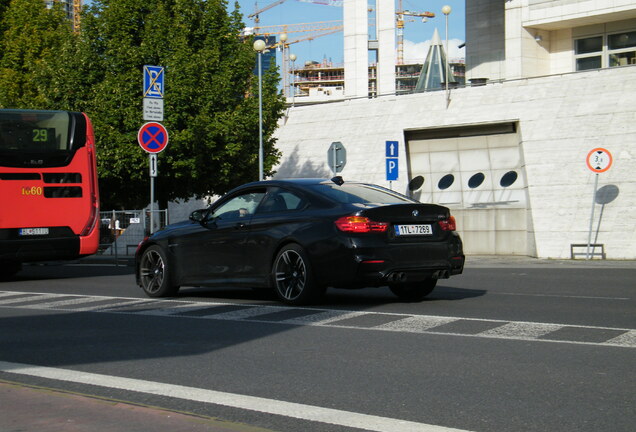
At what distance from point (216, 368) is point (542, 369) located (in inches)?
92.2

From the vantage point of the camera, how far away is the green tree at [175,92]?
31734 mm

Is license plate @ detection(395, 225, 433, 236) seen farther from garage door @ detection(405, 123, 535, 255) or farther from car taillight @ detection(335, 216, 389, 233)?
garage door @ detection(405, 123, 535, 255)

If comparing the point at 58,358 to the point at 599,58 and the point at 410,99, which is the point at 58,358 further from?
the point at 599,58

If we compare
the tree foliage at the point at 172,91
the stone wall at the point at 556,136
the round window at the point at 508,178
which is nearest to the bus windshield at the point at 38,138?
the tree foliage at the point at 172,91

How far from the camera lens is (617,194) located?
85.3 feet

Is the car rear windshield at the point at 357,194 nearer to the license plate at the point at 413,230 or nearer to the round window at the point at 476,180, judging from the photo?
the license plate at the point at 413,230

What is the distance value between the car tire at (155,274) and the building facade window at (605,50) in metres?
26.2

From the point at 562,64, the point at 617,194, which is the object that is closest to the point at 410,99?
the point at 562,64

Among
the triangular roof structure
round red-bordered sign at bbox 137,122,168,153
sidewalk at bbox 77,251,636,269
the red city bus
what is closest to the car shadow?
the red city bus

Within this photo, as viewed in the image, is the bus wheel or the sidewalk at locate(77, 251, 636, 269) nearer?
the bus wheel

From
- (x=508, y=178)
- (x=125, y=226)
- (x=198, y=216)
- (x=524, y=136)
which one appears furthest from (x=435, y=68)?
(x=198, y=216)

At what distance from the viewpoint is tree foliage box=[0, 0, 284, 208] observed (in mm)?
31750

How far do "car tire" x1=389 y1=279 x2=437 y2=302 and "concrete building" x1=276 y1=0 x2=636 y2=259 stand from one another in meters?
14.4

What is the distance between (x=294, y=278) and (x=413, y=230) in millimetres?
1516
